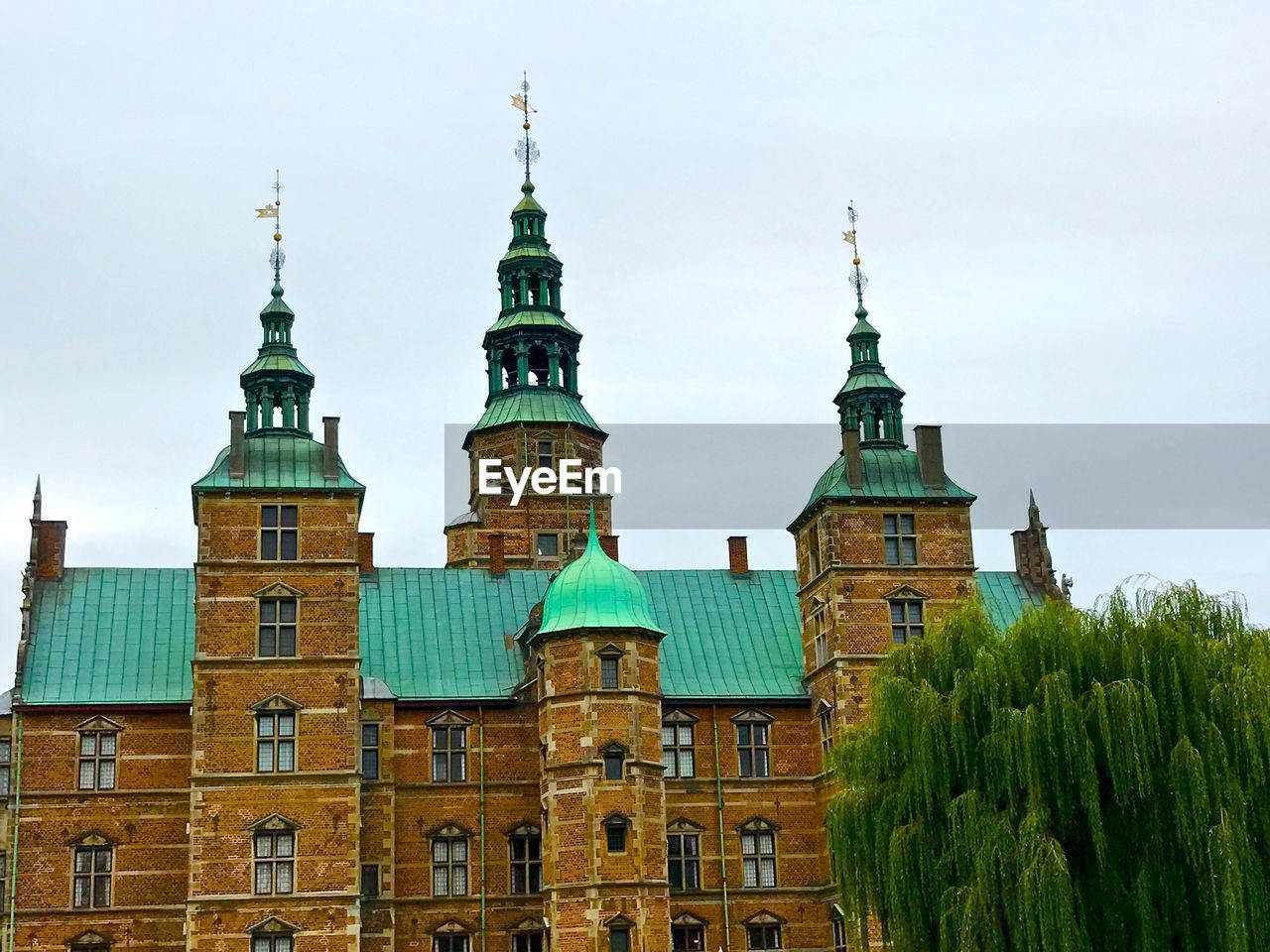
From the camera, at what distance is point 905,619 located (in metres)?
53.7

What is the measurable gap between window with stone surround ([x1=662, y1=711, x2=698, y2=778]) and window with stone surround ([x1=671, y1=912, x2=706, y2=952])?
13.6 feet

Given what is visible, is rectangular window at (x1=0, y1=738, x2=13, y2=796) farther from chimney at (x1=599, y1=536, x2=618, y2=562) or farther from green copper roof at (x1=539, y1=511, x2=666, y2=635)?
chimney at (x1=599, y1=536, x2=618, y2=562)

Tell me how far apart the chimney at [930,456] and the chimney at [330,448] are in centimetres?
1709

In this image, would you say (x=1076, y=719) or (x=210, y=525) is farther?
(x=210, y=525)

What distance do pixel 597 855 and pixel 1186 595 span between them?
19.0m

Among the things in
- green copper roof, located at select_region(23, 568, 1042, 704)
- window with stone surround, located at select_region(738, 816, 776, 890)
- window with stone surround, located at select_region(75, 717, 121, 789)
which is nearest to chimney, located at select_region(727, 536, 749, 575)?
green copper roof, located at select_region(23, 568, 1042, 704)

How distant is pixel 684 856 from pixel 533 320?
23.0 meters

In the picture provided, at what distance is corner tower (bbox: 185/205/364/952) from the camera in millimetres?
47656

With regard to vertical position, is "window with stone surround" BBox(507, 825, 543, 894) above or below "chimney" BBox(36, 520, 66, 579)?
below

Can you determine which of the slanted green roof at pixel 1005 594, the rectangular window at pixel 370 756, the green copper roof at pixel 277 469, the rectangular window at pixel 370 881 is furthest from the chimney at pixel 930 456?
the rectangular window at pixel 370 881

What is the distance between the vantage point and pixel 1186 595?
36.4 meters

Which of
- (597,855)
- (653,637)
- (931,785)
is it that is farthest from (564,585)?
(931,785)

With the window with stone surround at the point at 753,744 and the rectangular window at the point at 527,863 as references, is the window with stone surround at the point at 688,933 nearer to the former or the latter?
the rectangular window at the point at 527,863

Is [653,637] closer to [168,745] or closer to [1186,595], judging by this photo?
[168,745]
